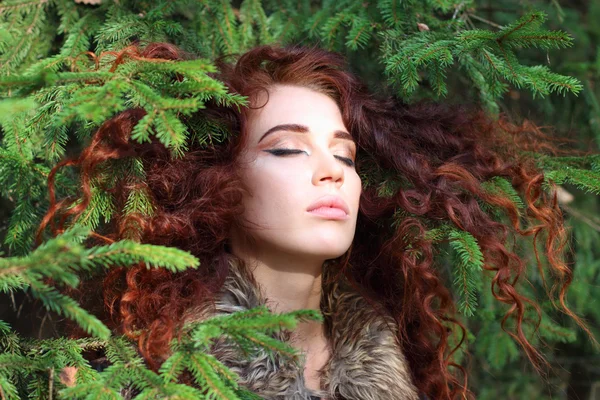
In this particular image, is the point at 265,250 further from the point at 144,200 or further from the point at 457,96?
the point at 457,96

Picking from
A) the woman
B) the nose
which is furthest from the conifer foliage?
the nose

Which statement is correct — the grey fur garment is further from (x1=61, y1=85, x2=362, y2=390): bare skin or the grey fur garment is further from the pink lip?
the pink lip

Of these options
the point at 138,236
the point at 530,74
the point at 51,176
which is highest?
the point at 530,74

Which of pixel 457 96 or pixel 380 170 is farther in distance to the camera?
pixel 457 96

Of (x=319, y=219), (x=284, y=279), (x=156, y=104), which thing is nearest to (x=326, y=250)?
(x=319, y=219)

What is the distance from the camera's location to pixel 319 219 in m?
1.86

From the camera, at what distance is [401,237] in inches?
84.4

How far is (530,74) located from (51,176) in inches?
54.0

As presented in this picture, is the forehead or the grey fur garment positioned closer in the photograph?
the grey fur garment

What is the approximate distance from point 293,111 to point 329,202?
0.31m

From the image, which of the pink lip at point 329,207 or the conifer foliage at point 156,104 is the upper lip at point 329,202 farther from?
the conifer foliage at point 156,104

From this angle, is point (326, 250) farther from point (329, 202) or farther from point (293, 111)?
point (293, 111)

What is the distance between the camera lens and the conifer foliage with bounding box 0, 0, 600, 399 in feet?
4.49

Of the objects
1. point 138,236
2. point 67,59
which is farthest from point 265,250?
point 67,59
